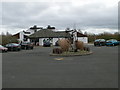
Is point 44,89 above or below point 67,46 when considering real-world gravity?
below

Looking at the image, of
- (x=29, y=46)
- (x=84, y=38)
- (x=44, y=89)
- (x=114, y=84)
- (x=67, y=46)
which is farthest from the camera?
(x=84, y=38)

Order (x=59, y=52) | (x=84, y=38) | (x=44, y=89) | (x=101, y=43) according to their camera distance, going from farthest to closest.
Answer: (x=84, y=38), (x=101, y=43), (x=59, y=52), (x=44, y=89)

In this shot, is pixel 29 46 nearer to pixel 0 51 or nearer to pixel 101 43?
pixel 0 51

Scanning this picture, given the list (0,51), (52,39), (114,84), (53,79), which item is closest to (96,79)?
(114,84)

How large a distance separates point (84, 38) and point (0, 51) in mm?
37744

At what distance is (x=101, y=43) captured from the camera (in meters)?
35.4

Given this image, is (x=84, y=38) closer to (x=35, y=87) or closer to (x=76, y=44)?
(x=76, y=44)

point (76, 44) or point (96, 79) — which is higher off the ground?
point (76, 44)

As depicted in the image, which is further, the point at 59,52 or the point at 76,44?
the point at 76,44

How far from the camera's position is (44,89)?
5.09m

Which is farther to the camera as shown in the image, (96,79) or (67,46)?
(67,46)

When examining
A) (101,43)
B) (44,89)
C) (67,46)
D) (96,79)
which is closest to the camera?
(44,89)

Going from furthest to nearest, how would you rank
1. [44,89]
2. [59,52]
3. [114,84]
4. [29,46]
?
[29,46] < [59,52] < [114,84] < [44,89]

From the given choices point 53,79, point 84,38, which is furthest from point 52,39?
point 53,79
